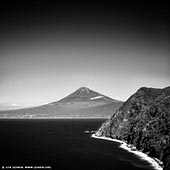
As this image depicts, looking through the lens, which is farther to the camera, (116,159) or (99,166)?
(116,159)

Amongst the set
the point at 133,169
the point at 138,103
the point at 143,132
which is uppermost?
the point at 138,103

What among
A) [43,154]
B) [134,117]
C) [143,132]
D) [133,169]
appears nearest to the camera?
[133,169]

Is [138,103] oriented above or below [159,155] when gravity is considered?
above

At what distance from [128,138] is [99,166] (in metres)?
54.9

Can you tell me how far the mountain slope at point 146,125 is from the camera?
271 feet

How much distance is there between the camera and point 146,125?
99125 mm

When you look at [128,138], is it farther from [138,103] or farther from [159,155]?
[159,155]

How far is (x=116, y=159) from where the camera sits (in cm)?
8425

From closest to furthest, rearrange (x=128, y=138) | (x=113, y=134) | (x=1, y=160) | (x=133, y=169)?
(x=133, y=169), (x=1, y=160), (x=128, y=138), (x=113, y=134)

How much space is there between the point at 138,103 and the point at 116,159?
6360 cm

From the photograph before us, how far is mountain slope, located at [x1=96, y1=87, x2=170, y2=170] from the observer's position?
3253 inches

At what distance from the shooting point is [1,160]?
262 ft

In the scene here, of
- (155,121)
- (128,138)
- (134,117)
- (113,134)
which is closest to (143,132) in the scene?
(155,121)

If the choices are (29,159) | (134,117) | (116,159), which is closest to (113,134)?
(134,117)
